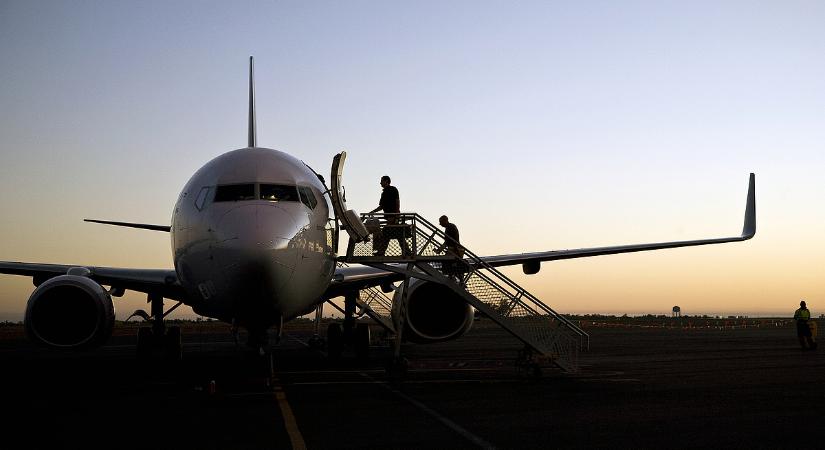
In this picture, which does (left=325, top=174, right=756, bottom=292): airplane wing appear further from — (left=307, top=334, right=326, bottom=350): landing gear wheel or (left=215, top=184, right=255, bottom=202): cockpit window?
(left=307, top=334, right=326, bottom=350): landing gear wheel

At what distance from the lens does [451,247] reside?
14.8 metres

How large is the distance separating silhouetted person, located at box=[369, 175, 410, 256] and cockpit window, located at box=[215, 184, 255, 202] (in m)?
2.73

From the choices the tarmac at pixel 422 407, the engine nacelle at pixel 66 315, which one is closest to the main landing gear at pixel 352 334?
the tarmac at pixel 422 407

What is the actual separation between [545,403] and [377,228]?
17.3 feet

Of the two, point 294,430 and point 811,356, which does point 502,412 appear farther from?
point 811,356

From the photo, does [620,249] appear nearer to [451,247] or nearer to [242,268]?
[451,247]

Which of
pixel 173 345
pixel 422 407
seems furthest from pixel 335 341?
pixel 422 407

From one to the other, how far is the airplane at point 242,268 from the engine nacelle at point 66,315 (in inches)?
0.7

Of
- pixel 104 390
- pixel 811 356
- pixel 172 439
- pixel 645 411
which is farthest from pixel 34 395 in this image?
pixel 811 356

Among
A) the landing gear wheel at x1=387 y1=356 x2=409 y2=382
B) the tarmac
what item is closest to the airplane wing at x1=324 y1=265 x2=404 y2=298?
the tarmac

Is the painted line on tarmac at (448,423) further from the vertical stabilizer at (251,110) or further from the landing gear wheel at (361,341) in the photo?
the vertical stabilizer at (251,110)

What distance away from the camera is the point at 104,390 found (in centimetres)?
1195

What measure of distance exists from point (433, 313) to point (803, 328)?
12674mm

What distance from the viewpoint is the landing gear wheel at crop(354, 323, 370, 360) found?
750 inches
